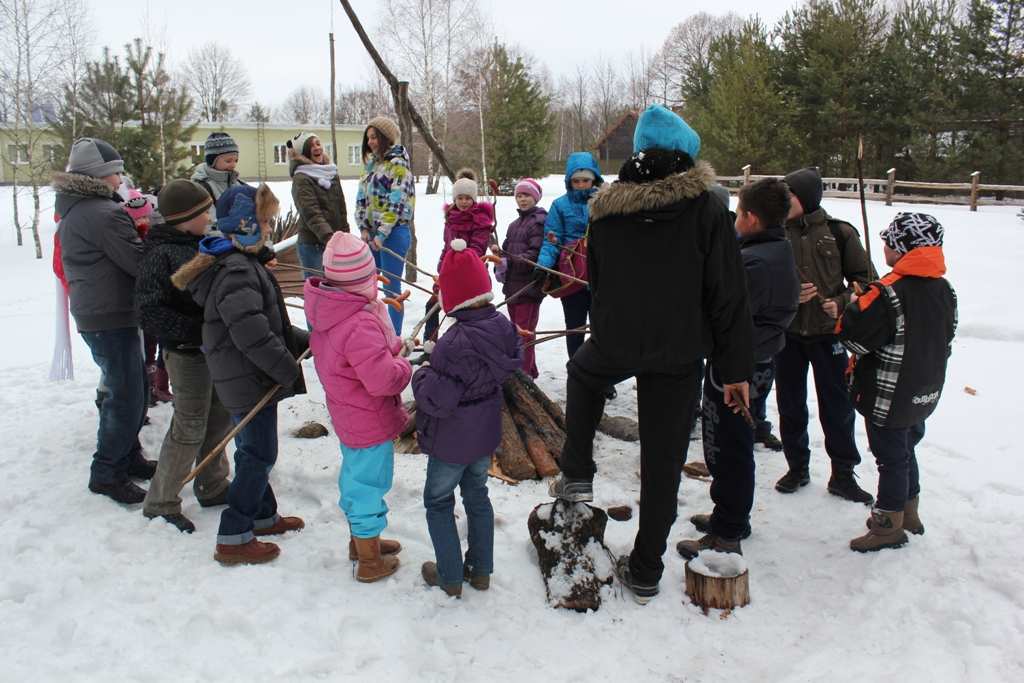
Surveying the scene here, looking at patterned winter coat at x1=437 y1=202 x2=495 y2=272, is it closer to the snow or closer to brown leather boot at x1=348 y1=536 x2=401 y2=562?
brown leather boot at x1=348 y1=536 x2=401 y2=562

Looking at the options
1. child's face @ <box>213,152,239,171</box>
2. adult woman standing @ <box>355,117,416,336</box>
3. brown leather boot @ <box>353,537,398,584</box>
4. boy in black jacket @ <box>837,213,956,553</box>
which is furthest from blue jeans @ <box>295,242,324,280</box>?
boy in black jacket @ <box>837,213,956,553</box>

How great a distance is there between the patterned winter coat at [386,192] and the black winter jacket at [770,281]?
10.7 feet

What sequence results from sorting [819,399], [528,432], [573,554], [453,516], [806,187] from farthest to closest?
1. [528,432]
2. [819,399]
3. [806,187]
4. [573,554]
5. [453,516]

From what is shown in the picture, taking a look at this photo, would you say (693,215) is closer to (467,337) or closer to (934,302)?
(467,337)

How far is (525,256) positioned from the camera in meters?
5.75

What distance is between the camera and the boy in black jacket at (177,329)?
3.35m

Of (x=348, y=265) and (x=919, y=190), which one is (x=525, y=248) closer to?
(x=348, y=265)

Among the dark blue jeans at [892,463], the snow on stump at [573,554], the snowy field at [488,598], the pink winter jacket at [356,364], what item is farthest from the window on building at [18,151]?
the dark blue jeans at [892,463]

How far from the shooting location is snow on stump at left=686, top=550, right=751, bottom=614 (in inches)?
121

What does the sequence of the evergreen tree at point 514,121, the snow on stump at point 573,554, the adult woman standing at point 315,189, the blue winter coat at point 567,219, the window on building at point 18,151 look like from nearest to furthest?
the snow on stump at point 573,554
the adult woman standing at point 315,189
the blue winter coat at point 567,219
the window on building at point 18,151
the evergreen tree at point 514,121

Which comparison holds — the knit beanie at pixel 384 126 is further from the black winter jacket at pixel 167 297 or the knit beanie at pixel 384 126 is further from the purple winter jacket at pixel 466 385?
the purple winter jacket at pixel 466 385

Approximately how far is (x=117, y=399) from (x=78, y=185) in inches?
47.6

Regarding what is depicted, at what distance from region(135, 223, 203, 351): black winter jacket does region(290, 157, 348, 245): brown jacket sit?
197 cm

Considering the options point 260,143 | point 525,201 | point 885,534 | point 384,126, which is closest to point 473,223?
point 525,201
